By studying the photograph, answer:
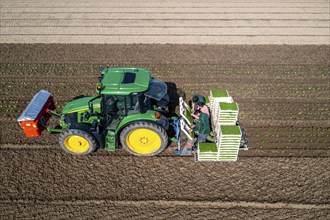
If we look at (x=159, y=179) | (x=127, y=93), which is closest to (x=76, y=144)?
(x=127, y=93)

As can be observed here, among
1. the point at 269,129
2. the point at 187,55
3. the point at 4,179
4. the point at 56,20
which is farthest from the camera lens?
the point at 56,20

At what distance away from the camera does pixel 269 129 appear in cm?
1004

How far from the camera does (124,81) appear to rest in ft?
26.7

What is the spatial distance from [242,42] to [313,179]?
953 cm

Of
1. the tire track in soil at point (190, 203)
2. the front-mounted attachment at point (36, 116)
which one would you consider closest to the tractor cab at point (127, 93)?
the tire track in soil at point (190, 203)

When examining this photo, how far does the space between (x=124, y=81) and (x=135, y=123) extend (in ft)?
3.93

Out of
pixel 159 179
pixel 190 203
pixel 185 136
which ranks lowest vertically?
pixel 190 203

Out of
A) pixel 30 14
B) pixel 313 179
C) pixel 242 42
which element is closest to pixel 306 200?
pixel 313 179

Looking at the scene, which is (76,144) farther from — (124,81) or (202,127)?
(202,127)

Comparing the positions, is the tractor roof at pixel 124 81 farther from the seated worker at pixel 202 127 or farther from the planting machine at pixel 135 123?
the seated worker at pixel 202 127

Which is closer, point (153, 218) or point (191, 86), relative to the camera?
point (153, 218)

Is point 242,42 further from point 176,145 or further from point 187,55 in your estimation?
point 176,145

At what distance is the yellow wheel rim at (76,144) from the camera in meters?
8.34

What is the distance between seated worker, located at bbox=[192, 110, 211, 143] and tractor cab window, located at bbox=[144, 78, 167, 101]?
1.28 metres
